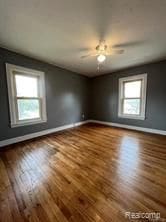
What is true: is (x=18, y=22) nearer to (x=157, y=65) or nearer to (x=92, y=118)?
(x=157, y=65)

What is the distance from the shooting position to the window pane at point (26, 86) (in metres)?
3.02

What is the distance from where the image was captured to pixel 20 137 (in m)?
3.09

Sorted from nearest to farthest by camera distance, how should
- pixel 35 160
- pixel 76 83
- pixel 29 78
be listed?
pixel 35 160
pixel 29 78
pixel 76 83

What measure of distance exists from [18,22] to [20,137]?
→ 2.72m

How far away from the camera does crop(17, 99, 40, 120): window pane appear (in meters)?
3.07

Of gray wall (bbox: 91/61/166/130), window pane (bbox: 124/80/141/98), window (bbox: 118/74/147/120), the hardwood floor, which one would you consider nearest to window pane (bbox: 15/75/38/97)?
the hardwood floor

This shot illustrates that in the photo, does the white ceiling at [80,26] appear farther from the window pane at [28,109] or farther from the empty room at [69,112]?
the window pane at [28,109]

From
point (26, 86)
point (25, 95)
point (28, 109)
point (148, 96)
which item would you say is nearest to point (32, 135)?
point (28, 109)

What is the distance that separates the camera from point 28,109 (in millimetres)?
3271

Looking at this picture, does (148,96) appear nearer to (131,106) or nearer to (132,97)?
(132,97)

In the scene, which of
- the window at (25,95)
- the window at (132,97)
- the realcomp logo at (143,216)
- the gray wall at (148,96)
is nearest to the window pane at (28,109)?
the window at (25,95)

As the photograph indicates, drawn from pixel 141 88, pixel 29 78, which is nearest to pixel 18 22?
pixel 29 78

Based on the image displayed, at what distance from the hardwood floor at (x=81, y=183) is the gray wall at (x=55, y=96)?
837 mm

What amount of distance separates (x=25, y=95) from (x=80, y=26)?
234 cm
